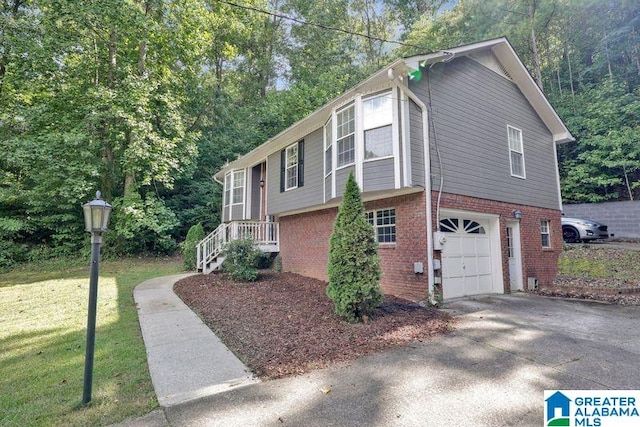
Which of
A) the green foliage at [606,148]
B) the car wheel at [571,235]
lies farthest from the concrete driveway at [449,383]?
the green foliage at [606,148]

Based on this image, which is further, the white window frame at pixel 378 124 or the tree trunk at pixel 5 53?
the tree trunk at pixel 5 53

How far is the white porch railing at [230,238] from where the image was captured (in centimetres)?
1191

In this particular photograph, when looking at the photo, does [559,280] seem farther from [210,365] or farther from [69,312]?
[69,312]

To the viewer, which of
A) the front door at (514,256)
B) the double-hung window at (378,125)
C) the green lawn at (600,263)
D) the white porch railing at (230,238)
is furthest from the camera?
the white porch railing at (230,238)

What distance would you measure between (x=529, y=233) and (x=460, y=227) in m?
2.89

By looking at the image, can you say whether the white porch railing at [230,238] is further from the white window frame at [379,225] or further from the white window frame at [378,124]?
the white window frame at [378,124]

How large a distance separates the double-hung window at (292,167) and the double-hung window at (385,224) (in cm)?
334

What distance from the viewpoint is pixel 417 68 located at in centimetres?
726

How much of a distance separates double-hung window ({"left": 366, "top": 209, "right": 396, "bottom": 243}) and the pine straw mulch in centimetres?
152

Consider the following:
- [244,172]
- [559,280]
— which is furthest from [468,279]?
[244,172]

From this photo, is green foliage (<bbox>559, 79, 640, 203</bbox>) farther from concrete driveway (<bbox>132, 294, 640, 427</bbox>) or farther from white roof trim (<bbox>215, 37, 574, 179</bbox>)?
concrete driveway (<bbox>132, 294, 640, 427</bbox>)

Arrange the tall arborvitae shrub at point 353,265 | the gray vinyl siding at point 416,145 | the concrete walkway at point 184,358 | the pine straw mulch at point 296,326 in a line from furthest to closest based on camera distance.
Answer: the gray vinyl siding at point 416,145 → the tall arborvitae shrub at point 353,265 → the pine straw mulch at point 296,326 → the concrete walkway at point 184,358

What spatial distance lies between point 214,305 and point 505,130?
9.47 metres

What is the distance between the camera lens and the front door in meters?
9.54
